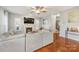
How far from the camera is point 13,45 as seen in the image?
182 centimetres

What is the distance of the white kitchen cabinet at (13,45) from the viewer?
1.77 meters

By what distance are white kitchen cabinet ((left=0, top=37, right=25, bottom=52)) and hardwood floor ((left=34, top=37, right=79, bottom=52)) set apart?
363 mm

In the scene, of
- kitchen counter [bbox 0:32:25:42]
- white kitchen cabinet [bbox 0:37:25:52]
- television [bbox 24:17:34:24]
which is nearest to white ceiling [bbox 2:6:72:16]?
television [bbox 24:17:34:24]

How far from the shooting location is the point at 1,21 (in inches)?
70.4

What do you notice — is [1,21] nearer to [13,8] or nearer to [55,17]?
[13,8]

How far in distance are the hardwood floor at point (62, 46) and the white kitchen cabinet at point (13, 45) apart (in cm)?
36

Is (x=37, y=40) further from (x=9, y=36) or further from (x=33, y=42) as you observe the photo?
(x=9, y=36)

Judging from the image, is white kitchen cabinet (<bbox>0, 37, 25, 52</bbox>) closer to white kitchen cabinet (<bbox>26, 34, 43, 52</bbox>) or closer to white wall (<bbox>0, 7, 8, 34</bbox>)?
white kitchen cabinet (<bbox>26, 34, 43, 52</bbox>)

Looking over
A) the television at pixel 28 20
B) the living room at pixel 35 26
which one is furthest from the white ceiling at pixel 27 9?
the television at pixel 28 20

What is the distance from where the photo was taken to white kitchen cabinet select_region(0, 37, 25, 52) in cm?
177

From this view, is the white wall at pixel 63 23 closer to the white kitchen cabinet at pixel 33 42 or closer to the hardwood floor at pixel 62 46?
the hardwood floor at pixel 62 46

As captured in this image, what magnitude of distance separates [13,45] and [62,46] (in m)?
0.97

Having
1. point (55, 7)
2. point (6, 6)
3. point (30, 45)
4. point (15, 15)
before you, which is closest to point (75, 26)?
point (55, 7)
